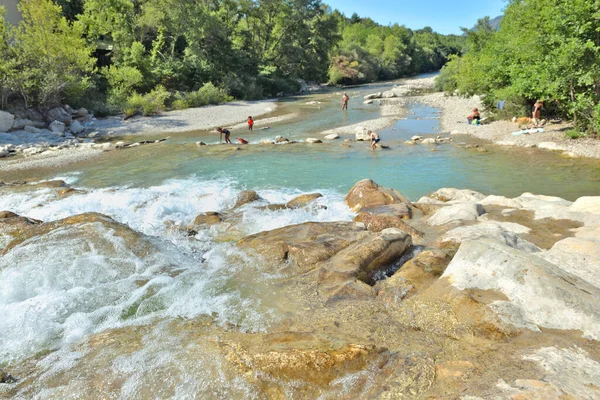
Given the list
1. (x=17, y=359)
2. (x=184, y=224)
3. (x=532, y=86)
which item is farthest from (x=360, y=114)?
(x=17, y=359)

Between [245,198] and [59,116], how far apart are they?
863 inches

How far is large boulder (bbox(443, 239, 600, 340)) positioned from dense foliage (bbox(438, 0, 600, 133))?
13.7m

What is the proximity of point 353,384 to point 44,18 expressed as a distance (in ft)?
107

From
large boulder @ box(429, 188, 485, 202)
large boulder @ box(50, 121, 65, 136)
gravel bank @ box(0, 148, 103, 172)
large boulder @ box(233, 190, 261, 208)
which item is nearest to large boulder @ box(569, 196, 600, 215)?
large boulder @ box(429, 188, 485, 202)

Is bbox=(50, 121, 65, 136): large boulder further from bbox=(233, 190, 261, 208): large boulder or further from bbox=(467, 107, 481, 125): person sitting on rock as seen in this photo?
bbox=(467, 107, 481, 125): person sitting on rock

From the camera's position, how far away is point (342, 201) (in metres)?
12.3

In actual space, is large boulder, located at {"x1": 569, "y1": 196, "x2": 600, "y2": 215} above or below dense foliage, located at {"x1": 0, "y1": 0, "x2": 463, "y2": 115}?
below

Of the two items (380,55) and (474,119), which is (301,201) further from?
(380,55)

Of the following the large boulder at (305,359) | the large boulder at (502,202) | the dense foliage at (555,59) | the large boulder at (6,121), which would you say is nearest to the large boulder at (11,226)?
the large boulder at (305,359)

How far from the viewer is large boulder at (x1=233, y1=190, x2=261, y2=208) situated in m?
12.3

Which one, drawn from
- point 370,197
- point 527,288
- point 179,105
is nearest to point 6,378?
point 527,288

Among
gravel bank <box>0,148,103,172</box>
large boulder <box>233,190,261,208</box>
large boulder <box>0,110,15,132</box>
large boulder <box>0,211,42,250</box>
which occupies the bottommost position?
large boulder <box>233,190,261,208</box>

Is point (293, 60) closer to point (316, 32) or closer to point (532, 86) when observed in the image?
point (316, 32)

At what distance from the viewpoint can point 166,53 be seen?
1673 inches
